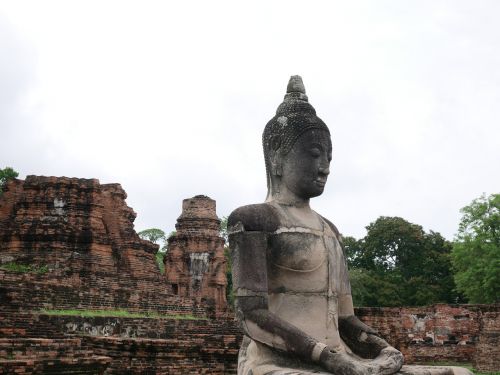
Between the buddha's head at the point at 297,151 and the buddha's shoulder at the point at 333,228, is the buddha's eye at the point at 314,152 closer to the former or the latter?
the buddha's head at the point at 297,151

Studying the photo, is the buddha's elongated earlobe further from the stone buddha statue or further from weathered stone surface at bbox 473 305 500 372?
weathered stone surface at bbox 473 305 500 372

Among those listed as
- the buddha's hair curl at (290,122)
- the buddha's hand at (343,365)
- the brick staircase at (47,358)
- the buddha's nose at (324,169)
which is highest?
the buddha's hair curl at (290,122)

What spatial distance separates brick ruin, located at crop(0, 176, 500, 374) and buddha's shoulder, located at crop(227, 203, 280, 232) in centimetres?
419

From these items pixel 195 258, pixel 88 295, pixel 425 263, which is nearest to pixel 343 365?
pixel 88 295

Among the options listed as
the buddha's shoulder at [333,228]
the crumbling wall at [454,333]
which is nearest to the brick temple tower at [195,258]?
the crumbling wall at [454,333]

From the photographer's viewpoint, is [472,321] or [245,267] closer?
[245,267]

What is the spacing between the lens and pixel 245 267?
3.79 meters

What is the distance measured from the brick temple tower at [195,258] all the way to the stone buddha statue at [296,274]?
26298 millimetres

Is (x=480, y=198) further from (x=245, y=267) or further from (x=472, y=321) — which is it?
(x=245, y=267)

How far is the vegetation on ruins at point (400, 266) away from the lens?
129 feet

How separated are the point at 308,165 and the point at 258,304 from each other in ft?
3.07

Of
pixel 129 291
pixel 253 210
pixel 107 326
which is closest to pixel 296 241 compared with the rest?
pixel 253 210

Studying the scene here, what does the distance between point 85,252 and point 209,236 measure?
10931 millimetres

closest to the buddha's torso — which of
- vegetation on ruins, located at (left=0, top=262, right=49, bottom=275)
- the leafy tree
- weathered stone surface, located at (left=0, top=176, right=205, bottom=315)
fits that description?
weathered stone surface, located at (left=0, top=176, right=205, bottom=315)
